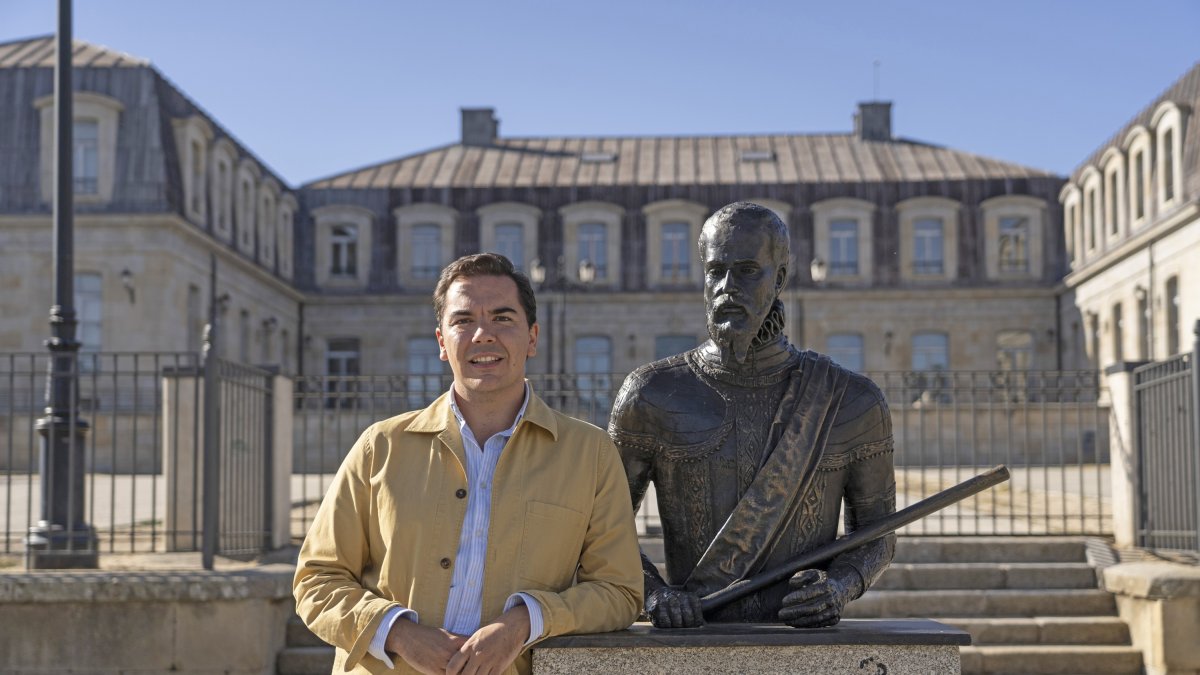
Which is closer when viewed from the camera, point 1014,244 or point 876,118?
point 1014,244

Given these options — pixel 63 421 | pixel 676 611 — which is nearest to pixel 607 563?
pixel 676 611

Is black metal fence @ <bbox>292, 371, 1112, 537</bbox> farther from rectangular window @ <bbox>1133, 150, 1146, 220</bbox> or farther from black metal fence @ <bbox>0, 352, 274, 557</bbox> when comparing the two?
rectangular window @ <bbox>1133, 150, 1146, 220</bbox>

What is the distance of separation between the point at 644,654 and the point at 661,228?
129 ft

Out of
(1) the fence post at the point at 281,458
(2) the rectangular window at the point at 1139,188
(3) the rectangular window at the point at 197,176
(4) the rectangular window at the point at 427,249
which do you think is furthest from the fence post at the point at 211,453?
(4) the rectangular window at the point at 427,249

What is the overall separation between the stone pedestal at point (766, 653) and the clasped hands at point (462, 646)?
0.58 ft

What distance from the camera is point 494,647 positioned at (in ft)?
8.91

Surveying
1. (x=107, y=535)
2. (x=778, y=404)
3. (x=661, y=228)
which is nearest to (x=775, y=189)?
(x=661, y=228)

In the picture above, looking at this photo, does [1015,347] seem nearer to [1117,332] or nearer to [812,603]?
[1117,332]

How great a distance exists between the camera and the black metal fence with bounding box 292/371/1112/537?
11672 millimetres

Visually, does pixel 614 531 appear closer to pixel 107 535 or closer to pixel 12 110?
pixel 107 535

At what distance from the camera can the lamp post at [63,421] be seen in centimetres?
914

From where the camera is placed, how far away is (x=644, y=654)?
2936mm

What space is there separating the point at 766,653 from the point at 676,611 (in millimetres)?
247

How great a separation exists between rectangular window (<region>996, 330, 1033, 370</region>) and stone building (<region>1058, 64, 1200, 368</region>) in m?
1.44
